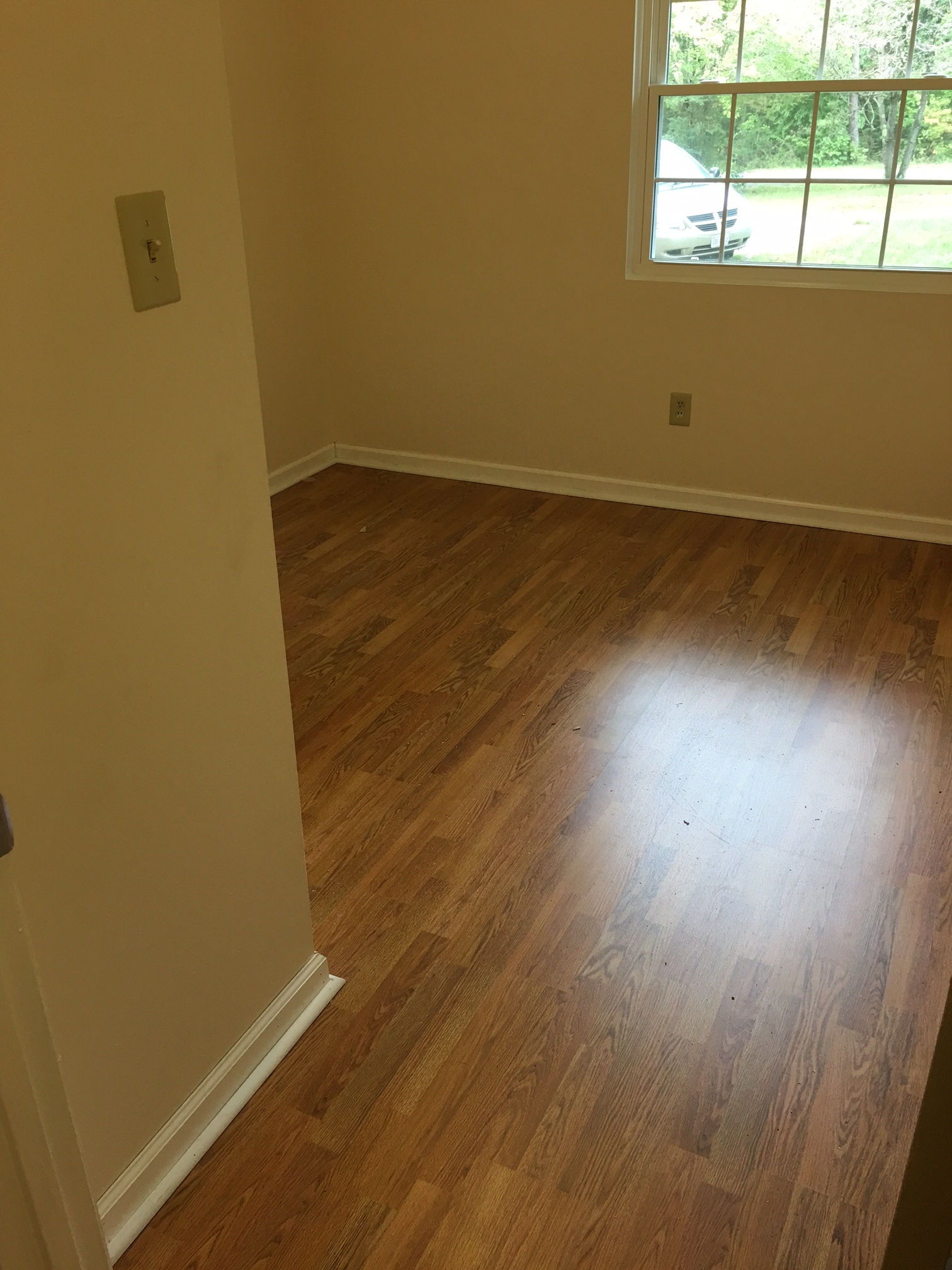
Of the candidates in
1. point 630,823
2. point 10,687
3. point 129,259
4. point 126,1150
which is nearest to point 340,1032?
point 126,1150

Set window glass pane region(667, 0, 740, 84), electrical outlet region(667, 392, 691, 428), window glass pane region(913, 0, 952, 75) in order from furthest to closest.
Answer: electrical outlet region(667, 392, 691, 428) → window glass pane region(667, 0, 740, 84) → window glass pane region(913, 0, 952, 75)

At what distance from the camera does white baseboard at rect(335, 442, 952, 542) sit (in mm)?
3500

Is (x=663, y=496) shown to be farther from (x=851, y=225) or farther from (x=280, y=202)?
(x=280, y=202)

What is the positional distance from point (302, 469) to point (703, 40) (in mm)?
2076

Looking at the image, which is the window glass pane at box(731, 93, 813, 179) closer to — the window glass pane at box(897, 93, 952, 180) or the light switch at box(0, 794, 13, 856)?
the window glass pane at box(897, 93, 952, 180)

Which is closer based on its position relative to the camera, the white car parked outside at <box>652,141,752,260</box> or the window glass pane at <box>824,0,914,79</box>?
the window glass pane at <box>824,0,914,79</box>

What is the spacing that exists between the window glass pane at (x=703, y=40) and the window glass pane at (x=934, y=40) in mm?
520

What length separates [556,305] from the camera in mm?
3711

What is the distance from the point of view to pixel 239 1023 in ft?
5.24

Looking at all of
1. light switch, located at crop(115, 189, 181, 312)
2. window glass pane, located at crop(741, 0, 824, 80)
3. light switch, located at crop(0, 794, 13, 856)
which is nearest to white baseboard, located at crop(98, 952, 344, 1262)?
light switch, located at crop(0, 794, 13, 856)

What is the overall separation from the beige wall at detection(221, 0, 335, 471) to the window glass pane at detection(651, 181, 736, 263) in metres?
1.35

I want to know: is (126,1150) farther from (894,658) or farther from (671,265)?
(671,265)

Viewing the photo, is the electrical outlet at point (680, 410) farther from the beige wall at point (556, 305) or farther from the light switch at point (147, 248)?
the light switch at point (147, 248)

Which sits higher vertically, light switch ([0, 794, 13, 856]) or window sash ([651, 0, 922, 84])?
window sash ([651, 0, 922, 84])
